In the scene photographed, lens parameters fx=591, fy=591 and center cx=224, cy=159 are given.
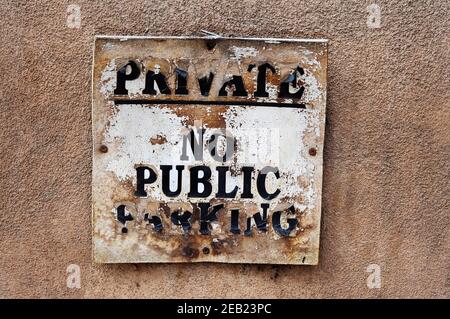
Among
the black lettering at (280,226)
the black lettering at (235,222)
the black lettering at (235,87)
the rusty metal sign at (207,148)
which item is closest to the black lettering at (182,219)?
the rusty metal sign at (207,148)

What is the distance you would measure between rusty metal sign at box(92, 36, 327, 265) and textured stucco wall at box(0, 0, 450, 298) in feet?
0.17

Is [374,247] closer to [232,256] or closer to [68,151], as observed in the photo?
[232,256]

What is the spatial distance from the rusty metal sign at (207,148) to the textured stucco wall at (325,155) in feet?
0.17

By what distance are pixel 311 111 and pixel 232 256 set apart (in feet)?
1.49

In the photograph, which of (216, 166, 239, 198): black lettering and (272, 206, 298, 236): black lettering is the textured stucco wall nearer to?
(272, 206, 298, 236): black lettering

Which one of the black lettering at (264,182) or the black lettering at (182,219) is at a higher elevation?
the black lettering at (264,182)

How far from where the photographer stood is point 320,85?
1.59 meters

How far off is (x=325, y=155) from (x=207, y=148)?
1.08ft

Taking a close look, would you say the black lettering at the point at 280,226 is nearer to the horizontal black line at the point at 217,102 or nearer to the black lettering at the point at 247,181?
the black lettering at the point at 247,181

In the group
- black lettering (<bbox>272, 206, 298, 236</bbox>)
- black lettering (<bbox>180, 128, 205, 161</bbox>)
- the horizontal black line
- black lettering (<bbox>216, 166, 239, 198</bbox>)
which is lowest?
black lettering (<bbox>272, 206, 298, 236</bbox>)

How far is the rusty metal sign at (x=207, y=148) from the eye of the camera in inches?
62.6

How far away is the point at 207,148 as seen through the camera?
5.28ft

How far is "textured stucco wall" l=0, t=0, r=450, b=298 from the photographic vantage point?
1610 mm

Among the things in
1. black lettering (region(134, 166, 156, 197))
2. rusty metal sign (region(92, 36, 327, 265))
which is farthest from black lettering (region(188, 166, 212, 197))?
black lettering (region(134, 166, 156, 197))
